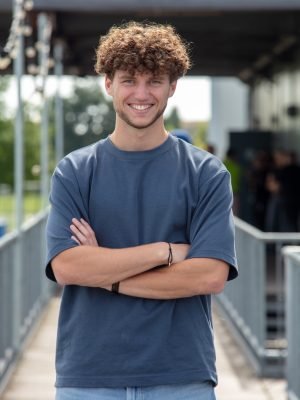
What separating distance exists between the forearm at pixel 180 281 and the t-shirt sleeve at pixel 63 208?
209mm

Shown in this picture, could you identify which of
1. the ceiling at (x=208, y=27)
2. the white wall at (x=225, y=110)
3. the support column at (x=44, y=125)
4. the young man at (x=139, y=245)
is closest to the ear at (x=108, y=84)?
the young man at (x=139, y=245)

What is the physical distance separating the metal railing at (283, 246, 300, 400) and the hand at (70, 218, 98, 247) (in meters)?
3.54

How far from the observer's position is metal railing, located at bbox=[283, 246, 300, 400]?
6.76 meters

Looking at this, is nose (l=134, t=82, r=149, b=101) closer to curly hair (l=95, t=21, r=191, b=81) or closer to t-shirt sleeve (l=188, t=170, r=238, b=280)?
curly hair (l=95, t=21, r=191, b=81)

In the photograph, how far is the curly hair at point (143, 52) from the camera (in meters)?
3.10

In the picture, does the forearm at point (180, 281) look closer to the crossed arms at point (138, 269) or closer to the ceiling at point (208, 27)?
the crossed arms at point (138, 269)

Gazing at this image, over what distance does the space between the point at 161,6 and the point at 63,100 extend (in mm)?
4599

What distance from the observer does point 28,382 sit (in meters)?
8.51

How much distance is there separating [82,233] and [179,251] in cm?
26

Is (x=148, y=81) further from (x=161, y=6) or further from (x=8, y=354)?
(x=161, y=6)

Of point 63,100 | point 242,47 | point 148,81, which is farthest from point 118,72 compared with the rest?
point 242,47

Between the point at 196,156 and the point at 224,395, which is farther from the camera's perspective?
the point at 224,395

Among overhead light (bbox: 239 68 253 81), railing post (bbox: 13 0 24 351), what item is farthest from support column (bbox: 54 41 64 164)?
overhead light (bbox: 239 68 253 81)

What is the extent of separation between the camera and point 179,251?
318 cm
